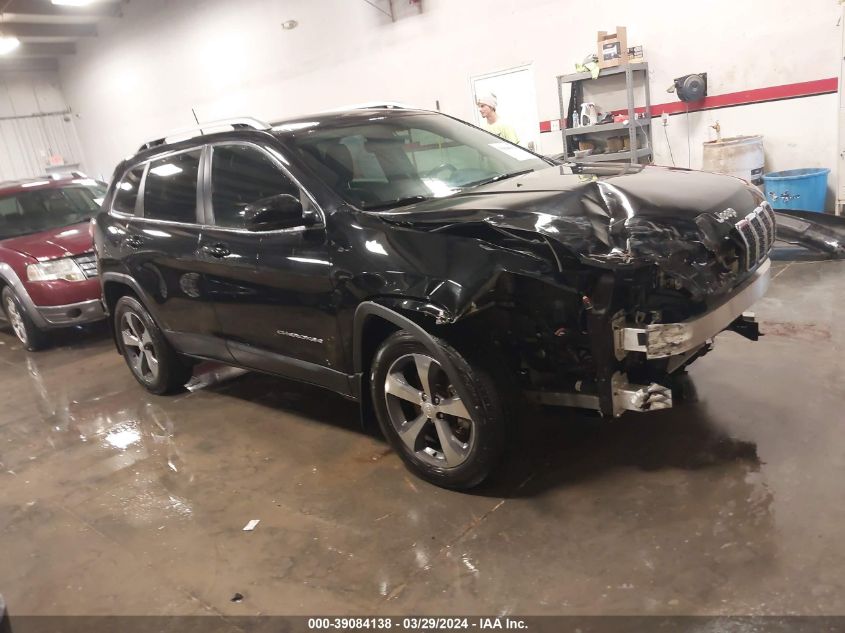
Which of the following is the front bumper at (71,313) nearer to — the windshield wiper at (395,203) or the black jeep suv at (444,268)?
the black jeep suv at (444,268)

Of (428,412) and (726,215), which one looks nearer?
(726,215)

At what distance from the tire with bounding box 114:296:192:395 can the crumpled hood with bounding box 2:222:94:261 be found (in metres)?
1.78

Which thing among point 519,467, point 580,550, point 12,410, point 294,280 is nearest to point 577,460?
point 519,467

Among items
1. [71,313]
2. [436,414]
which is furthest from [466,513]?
[71,313]

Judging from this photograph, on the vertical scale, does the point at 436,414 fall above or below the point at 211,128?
below

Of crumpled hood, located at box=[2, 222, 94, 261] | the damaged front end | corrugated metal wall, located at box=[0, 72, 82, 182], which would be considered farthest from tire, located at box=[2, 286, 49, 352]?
corrugated metal wall, located at box=[0, 72, 82, 182]

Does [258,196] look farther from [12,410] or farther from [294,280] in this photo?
[12,410]

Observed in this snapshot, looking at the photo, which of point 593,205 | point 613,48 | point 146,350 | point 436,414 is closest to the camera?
point 593,205

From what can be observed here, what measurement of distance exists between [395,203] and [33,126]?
16.7 metres

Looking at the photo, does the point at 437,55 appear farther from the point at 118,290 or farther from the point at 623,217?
the point at 623,217

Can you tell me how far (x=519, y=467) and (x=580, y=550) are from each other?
0.62m

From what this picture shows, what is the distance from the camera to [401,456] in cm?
296

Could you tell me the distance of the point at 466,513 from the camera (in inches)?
104

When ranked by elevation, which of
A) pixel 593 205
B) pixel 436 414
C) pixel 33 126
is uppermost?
pixel 33 126
